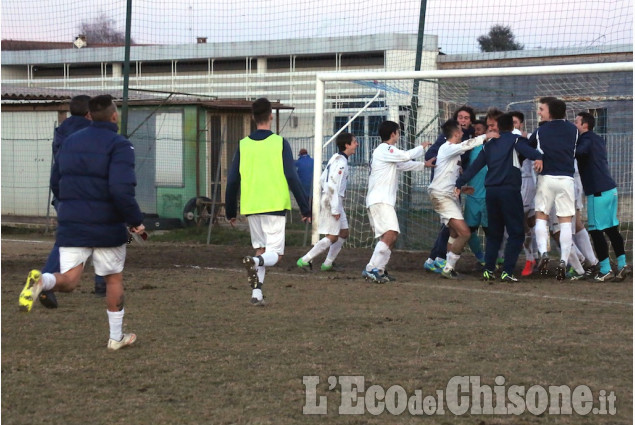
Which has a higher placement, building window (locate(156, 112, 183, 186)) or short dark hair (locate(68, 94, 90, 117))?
short dark hair (locate(68, 94, 90, 117))

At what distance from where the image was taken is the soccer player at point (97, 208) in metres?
7.07

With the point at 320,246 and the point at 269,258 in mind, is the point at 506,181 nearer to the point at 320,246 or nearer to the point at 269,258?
the point at 320,246

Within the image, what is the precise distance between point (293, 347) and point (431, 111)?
10.2 metres

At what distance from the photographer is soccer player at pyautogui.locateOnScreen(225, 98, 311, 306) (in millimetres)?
9195

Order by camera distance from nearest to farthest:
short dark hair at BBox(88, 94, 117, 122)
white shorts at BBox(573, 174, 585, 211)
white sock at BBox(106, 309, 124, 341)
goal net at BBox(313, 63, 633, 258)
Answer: white sock at BBox(106, 309, 124, 341) < short dark hair at BBox(88, 94, 117, 122) < white shorts at BBox(573, 174, 585, 211) < goal net at BBox(313, 63, 633, 258)

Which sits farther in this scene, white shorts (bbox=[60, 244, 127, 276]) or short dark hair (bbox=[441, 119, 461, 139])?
short dark hair (bbox=[441, 119, 461, 139])

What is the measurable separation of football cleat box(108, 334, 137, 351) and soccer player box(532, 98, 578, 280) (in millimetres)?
5499

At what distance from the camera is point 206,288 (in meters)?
10.7

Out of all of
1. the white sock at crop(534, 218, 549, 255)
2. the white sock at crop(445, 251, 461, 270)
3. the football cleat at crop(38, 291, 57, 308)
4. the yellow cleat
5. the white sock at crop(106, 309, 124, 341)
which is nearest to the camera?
the yellow cleat

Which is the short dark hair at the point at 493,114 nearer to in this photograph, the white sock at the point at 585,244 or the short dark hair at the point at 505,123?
the short dark hair at the point at 505,123

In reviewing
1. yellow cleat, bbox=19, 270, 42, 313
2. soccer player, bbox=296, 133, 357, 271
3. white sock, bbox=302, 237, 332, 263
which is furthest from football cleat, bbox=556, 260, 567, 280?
yellow cleat, bbox=19, 270, 42, 313

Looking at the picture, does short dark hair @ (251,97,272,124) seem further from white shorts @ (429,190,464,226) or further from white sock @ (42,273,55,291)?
white shorts @ (429,190,464,226)

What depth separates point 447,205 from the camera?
465 inches

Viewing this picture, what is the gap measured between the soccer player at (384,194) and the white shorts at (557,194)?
1.38 metres
